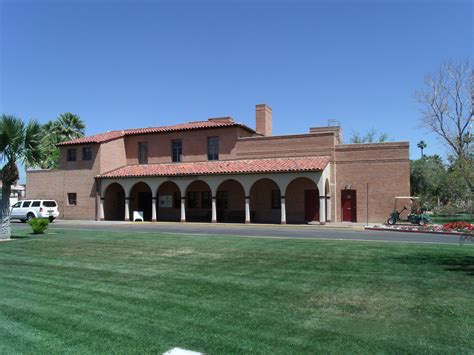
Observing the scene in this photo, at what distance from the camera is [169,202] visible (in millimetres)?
37688

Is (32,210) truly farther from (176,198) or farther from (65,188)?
(176,198)

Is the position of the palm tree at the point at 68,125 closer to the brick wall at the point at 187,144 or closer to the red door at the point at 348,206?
the brick wall at the point at 187,144

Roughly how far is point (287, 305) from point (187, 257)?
18.6 ft

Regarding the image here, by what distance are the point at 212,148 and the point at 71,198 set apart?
43.9ft

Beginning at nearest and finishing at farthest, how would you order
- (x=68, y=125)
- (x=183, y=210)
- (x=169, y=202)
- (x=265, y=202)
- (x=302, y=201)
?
(x=302, y=201) < (x=265, y=202) < (x=183, y=210) < (x=169, y=202) < (x=68, y=125)

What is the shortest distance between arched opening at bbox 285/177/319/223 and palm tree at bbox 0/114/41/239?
18987mm

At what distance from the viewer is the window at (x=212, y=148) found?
35844mm

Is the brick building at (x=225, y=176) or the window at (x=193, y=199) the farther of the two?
the window at (x=193, y=199)

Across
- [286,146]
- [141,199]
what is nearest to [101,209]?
[141,199]

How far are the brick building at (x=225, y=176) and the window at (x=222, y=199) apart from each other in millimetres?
85

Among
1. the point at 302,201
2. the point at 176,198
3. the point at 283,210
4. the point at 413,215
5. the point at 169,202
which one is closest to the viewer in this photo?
the point at 413,215

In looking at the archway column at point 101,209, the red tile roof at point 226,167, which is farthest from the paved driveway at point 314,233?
the archway column at point 101,209

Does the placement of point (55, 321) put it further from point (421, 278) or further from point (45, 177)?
point (45, 177)

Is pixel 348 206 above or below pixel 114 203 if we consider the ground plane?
below
